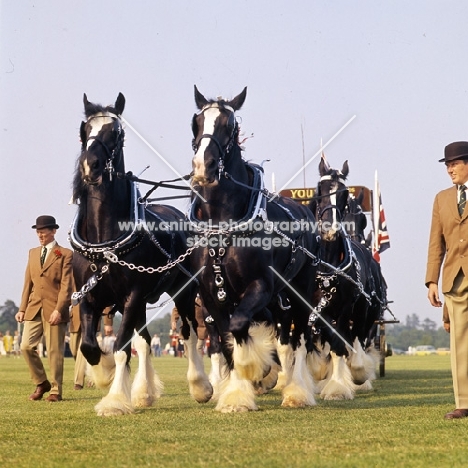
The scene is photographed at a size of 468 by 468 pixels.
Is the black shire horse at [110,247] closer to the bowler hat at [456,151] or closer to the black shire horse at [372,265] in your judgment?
the bowler hat at [456,151]

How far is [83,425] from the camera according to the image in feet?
30.0

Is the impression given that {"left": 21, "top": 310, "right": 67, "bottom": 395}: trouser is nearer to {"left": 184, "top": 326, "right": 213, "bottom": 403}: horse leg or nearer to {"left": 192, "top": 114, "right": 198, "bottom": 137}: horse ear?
{"left": 184, "top": 326, "right": 213, "bottom": 403}: horse leg

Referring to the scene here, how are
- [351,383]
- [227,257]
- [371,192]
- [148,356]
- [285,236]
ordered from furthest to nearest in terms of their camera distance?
[371,192] → [351,383] → [148,356] → [285,236] → [227,257]

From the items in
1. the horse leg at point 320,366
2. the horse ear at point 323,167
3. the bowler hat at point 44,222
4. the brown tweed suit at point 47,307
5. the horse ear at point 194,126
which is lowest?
the horse leg at point 320,366

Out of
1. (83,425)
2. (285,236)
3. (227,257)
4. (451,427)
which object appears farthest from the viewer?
(285,236)

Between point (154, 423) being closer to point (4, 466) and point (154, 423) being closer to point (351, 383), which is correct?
point (4, 466)

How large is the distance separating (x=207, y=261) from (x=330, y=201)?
13.5ft

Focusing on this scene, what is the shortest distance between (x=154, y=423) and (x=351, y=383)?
455cm

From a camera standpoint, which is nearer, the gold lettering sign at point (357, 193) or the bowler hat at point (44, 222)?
the bowler hat at point (44, 222)

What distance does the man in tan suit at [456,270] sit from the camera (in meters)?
9.16

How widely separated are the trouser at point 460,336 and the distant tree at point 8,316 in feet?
267

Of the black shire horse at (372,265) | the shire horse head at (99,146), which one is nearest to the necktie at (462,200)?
the shire horse head at (99,146)

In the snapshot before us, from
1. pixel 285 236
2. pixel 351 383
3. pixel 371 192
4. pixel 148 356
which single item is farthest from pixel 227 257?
pixel 371 192

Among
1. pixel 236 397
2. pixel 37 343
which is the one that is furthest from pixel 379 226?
pixel 236 397
